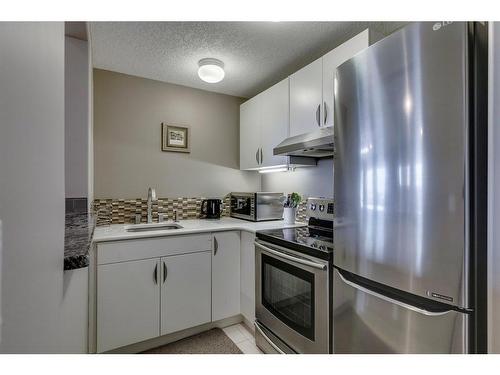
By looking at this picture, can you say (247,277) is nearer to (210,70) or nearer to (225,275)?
(225,275)

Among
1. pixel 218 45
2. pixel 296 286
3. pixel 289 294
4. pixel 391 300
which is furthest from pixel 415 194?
pixel 218 45

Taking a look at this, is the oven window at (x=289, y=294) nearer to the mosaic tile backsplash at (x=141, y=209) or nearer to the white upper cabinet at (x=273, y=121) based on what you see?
the mosaic tile backsplash at (x=141, y=209)

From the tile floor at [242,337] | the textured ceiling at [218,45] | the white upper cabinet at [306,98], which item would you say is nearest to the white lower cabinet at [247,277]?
the tile floor at [242,337]

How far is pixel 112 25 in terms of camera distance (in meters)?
1.66

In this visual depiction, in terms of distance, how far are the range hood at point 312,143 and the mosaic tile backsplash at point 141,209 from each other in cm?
64

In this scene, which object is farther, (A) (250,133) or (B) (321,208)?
(A) (250,133)

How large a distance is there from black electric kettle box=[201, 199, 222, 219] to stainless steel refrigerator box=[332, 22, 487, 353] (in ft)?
5.49

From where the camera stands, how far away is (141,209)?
242cm

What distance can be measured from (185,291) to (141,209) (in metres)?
0.95

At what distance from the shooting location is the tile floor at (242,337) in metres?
1.86

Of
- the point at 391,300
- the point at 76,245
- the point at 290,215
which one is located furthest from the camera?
the point at 290,215

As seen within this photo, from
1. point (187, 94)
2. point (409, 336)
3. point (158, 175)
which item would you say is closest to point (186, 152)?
point (158, 175)

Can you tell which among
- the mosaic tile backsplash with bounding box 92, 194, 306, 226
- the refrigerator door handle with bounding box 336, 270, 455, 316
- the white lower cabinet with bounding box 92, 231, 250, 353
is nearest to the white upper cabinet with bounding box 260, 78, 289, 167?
the mosaic tile backsplash with bounding box 92, 194, 306, 226
